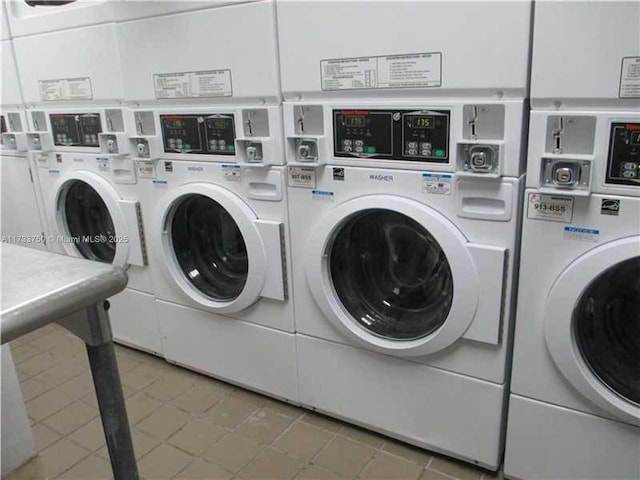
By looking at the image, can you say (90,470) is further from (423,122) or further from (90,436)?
(423,122)

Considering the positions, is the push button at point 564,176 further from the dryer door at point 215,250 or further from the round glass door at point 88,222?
the round glass door at point 88,222

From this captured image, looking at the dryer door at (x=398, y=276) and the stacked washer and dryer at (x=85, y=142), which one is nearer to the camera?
the dryer door at (x=398, y=276)

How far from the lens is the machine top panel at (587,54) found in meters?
1.22

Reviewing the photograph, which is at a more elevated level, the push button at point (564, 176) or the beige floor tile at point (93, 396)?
the push button at point (564, 176)

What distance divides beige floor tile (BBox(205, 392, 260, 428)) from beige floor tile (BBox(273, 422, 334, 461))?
21 centimetres

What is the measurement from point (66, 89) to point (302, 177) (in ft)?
4.42

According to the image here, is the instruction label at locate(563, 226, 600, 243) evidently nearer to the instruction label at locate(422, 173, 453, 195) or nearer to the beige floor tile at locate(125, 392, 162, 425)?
the instruction label at locate(422, 173, 453, 195)

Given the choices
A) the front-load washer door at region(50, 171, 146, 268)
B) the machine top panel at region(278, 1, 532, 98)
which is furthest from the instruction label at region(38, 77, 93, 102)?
the machine top panel at region(278, 1, 532, 98)

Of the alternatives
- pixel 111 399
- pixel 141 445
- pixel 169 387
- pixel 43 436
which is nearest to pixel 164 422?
pixel 141 445

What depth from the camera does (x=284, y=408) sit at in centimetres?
218

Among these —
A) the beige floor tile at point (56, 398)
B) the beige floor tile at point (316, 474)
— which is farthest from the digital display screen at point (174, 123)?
the beige floor tile at point (316, 474)

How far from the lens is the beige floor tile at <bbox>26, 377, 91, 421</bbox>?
2.24m

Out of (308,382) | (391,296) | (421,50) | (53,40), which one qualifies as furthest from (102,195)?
(421,50)

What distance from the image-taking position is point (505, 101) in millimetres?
1405
